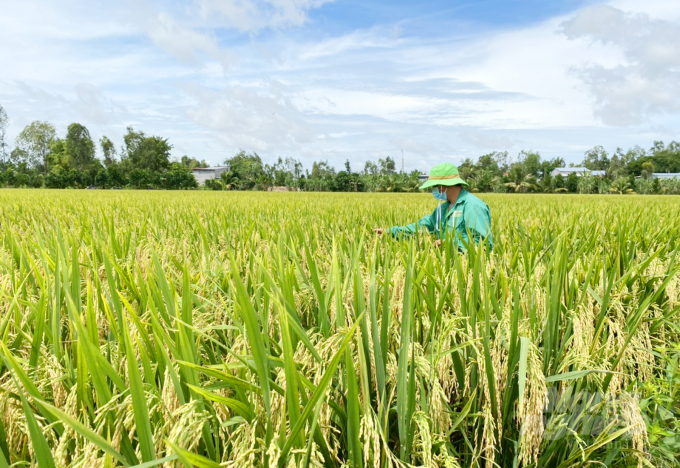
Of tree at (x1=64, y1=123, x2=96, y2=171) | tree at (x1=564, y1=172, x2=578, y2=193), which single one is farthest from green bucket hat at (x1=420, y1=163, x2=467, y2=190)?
tree at (x1=64, y1=123, x2=96, y2=171)

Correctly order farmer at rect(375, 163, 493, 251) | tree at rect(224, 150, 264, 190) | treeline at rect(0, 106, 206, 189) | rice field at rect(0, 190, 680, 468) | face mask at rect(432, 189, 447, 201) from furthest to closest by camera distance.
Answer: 1. tree at rect(224, 150, 264, 190)
2. treeline at rect(0, 106, 206, 189)
3. face mask at rect(432, 189, 447, 201)
4. farmer at rect(375, 163, 493, 251)
5. rice field at rect(0, 190, 680, 468)

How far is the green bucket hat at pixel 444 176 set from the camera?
3.36 metres

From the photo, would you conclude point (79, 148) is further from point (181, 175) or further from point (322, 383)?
point (322, 383)

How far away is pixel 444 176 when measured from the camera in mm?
3465

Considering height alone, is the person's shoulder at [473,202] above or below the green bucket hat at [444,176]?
below

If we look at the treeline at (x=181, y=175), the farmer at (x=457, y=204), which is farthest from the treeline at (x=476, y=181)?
the farmer at (x=457, y=204)

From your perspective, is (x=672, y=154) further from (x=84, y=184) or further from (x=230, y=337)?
(x=230, y=337)

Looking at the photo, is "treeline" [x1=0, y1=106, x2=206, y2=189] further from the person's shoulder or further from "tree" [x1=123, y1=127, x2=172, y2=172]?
Result: the person's shoulder

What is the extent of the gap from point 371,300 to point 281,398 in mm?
308

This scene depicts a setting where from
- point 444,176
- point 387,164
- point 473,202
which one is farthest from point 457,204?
point 387,164

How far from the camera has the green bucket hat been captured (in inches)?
132

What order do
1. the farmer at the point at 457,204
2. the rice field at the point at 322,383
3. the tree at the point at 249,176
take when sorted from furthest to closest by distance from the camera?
1. the tree at the point at 249,176
2. the farmer at the point at 457,204
3. the rice field at the point at 322,383

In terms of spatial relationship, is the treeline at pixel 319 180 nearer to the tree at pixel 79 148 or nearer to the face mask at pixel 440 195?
the tree at pixel 79 148

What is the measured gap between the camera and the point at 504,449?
48.8 inches
